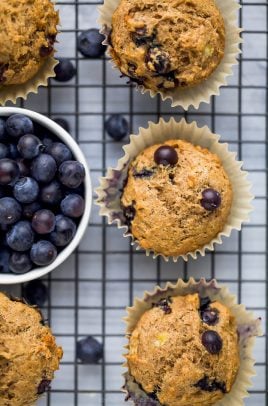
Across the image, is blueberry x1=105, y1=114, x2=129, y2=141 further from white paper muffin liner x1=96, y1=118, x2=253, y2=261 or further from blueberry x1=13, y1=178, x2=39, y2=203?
blueberry x1=13, y1=178, x2=39, y2=203

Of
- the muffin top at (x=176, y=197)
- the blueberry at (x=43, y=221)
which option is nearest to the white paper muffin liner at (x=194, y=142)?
the muffin top at (x=176, y=197)

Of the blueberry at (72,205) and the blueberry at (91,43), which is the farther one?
the blueberry at (91,43)

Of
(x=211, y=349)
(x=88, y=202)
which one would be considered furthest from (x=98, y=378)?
(x=88, y=202)

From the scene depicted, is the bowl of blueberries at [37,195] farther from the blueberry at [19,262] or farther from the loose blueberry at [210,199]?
the loose blueberry at [210,199]

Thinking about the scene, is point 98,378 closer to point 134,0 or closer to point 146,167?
point 146,167

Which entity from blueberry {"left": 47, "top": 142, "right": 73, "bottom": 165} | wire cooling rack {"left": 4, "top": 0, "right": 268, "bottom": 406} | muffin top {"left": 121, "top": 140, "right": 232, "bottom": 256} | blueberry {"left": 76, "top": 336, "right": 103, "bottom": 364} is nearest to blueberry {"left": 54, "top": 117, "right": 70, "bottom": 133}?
wire cooling rack {"left": 4, "top": 0, "right": 268, "bottom": 406}
